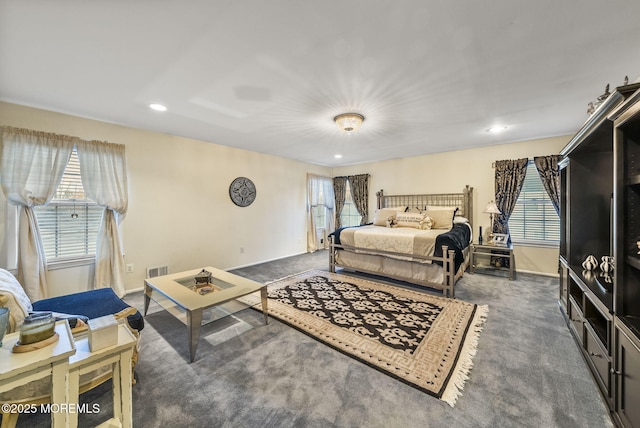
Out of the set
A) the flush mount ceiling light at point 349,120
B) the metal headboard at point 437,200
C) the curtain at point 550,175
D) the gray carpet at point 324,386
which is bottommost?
the gray carpet at point 324,386

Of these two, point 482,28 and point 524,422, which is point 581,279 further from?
point 482,28

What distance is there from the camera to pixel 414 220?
459 centimetres

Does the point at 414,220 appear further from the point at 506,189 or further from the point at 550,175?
the point at 550,175

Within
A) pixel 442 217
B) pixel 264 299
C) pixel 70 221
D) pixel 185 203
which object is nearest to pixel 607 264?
pixel 442 217

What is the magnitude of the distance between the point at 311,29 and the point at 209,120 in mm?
2208

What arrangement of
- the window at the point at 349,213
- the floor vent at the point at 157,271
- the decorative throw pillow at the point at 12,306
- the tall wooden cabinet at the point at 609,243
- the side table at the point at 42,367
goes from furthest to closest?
the window at the point at 349,213 → the floor vent at the point at 157,271 → the decorative throw pillow at the point at 12,306 → the tall wooden cabinet at the point at 609,243 → the side table at the point at 42,367

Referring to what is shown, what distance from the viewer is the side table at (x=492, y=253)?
390 cm

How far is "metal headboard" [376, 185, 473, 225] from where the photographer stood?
15.6 feet

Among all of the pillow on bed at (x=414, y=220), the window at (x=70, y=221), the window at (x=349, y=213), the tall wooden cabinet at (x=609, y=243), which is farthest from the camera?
the window at (x=349, y=213)

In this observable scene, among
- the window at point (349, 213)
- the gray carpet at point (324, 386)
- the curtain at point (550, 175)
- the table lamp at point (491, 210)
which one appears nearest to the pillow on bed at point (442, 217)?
the table lamp at point (491, 210)

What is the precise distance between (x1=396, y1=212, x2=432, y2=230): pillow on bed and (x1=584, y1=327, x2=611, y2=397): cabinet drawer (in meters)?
2.67

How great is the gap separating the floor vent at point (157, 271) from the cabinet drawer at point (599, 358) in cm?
492

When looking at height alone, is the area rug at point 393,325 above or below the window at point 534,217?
below

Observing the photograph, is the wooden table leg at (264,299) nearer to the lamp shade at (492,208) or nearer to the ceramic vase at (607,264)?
the ceramic vase at (607,264)
